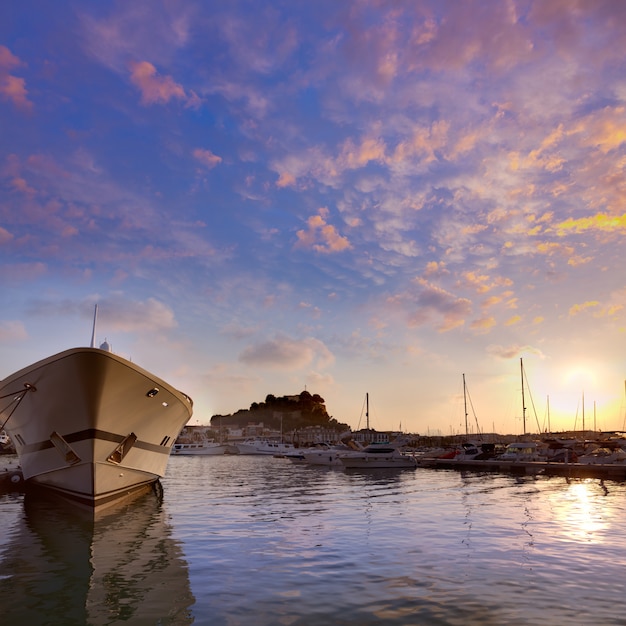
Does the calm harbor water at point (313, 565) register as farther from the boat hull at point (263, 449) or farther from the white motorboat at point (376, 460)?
the boat hull at point (263, 449)

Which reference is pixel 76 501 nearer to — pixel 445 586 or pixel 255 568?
pixel 255 568

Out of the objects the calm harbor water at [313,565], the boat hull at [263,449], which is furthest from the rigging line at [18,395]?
the boat hull at [263,449]

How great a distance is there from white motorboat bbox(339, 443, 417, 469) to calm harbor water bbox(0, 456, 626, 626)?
104ft

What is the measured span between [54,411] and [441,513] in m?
16.7

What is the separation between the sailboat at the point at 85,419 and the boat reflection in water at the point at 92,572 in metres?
1.58

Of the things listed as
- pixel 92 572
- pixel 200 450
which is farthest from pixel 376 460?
pixel 200 450

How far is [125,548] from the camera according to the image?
14391mm

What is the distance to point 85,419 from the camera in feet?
59.4

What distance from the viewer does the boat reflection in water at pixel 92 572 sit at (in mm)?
8953

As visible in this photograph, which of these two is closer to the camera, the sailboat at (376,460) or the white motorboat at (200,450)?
the sailboat at (376,460)

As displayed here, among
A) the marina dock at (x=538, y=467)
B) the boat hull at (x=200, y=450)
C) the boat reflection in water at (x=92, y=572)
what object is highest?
the boat reflection in water at (x=92, y=572)

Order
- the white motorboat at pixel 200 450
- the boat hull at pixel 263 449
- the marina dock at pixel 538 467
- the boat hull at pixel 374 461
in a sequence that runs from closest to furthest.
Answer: the marina dock at pixel 538 467
the boat hull at pixel 374 461
the boat hull at pixel 263 449
the white motorboat at pixel 200 450

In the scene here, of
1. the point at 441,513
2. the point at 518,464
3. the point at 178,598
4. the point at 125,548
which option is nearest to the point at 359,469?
the point at 518,464

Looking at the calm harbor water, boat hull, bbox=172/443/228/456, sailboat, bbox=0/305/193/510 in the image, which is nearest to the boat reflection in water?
the calm harbor water
